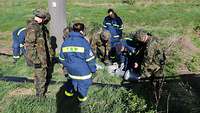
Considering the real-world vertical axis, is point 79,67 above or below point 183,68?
above

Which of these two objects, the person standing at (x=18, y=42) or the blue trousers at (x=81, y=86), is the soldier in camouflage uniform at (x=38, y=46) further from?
the person standing at (x=18, y=42)

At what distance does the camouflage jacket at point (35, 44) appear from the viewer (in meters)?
7.58

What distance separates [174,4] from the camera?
658 inches

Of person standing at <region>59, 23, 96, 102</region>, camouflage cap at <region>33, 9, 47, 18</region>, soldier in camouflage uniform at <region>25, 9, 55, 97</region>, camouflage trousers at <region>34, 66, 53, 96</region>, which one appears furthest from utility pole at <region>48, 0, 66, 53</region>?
person standing at <region>59, 23, 96, 102</region>

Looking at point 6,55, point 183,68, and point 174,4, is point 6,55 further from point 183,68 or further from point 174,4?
point 174,4

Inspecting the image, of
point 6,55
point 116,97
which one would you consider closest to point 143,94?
point 116,97

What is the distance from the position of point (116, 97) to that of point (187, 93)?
1.64 meters

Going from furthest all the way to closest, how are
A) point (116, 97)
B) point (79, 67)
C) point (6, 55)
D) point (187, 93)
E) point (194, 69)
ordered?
point (6, 55)
point (194, 69)
point (187, 93)
point (116, 97)
point (79, 67)

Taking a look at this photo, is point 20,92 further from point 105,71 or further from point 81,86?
point 105,71

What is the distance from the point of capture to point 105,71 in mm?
9578

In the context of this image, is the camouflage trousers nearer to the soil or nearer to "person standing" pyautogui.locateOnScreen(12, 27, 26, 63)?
the soil

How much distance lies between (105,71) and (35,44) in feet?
7.78

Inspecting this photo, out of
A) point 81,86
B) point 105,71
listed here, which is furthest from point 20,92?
point 105,71

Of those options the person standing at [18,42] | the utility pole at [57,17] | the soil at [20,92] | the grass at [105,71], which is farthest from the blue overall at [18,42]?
the soil at [20,92]
